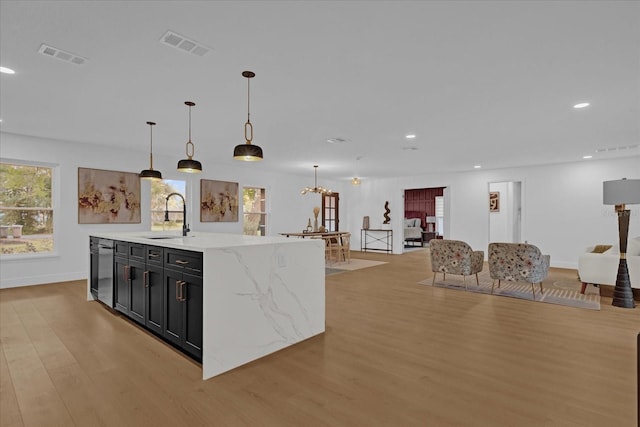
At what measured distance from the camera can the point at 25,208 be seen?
5.61 m

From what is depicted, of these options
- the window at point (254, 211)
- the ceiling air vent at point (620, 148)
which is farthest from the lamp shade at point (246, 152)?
the ceiling air vent at point (620, 148)

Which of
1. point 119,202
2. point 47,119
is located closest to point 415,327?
point 47,119

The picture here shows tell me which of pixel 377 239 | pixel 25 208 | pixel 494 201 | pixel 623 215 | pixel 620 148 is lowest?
pixel 377 239

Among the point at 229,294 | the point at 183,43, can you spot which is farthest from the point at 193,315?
the point at 183,43

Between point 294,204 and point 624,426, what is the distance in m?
8.92

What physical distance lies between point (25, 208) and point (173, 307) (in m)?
4.67

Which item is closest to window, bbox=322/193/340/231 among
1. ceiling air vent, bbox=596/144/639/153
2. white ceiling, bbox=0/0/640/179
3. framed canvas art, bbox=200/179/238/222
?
framed canvas art, bbox=200/179/238/222

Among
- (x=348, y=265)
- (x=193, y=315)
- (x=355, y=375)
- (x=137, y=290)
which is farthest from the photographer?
(x=348, y=265)

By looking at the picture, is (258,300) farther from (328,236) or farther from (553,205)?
(553,205)

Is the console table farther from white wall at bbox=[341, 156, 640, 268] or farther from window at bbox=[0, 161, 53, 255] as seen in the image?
window at bbox=[0, 161, 53, 255]

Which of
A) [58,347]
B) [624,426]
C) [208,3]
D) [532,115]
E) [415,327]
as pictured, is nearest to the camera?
[624,426]

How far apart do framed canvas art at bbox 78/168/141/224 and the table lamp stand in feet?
26.0

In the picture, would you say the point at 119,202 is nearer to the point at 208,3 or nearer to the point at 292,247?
the point at 292,247

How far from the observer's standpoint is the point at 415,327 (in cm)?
359
